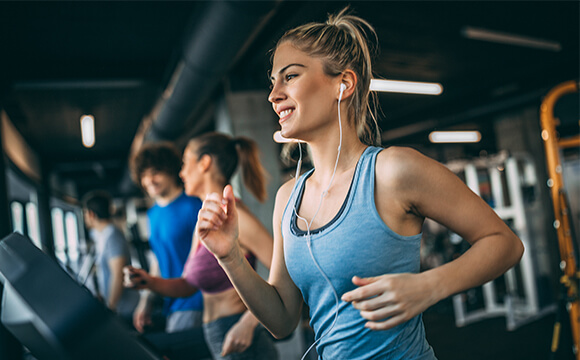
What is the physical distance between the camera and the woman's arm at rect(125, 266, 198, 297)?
1747 mm

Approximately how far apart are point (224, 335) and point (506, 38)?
5204mm

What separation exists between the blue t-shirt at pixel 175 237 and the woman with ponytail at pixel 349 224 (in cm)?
122

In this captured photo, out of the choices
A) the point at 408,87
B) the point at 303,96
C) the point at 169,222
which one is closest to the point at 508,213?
Result: the point at 408,87

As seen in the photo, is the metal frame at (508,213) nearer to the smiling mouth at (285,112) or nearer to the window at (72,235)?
the smiling mouth at (285,112)

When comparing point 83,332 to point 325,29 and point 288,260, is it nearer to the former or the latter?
point 288,260

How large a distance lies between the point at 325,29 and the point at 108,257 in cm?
287

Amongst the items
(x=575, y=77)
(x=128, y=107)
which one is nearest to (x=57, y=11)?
(x=128, y=107)

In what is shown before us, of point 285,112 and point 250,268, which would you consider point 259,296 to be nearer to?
point 250,268

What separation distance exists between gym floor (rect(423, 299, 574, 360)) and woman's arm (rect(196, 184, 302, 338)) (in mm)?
3343

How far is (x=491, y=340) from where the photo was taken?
16.4 ft

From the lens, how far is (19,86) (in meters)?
5.22

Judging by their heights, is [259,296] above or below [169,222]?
below

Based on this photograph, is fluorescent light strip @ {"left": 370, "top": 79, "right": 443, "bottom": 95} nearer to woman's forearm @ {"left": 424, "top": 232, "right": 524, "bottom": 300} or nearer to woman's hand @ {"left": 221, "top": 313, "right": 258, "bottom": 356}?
woman's hand @ {"left": 221, "top": 313, "right": 258, "bottom": 356}

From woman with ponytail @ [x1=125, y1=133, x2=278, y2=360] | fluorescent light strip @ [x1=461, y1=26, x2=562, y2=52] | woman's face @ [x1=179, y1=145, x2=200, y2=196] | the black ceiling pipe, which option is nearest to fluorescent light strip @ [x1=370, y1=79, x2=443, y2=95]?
fluorescent light strip @ [x1=461, y1=26, x2=562, y2=52]
